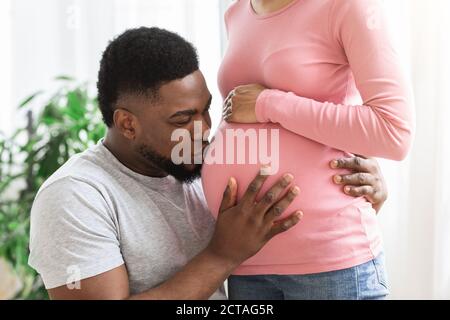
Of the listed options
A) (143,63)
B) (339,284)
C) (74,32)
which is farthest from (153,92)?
(74,32)

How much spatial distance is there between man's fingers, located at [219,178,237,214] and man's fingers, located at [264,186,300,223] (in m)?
Answer: 0.08

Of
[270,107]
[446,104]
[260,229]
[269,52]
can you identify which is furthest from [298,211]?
[446,104]

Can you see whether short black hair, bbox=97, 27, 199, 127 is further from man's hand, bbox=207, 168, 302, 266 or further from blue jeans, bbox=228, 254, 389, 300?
blue jeans, bbox=228, 254, 389, 300

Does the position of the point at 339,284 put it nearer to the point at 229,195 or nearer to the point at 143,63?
the point at 229,195

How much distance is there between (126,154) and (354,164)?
1.49 ft

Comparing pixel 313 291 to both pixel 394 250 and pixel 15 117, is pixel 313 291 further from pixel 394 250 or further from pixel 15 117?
pixel 15 117

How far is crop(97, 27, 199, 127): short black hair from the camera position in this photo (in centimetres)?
111

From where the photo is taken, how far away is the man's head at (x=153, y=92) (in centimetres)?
111

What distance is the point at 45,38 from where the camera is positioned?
228 cm

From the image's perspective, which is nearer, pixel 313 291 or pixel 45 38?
pixel 313 291

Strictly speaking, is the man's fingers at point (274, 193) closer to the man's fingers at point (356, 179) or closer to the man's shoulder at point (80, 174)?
the man's fingers at point (356, 179)

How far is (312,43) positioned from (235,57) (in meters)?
0.18

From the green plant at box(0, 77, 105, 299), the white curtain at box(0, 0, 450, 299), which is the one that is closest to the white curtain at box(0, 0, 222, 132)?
the white curtain at box(0, 0, 450, 299)

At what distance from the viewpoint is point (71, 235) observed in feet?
3.31
